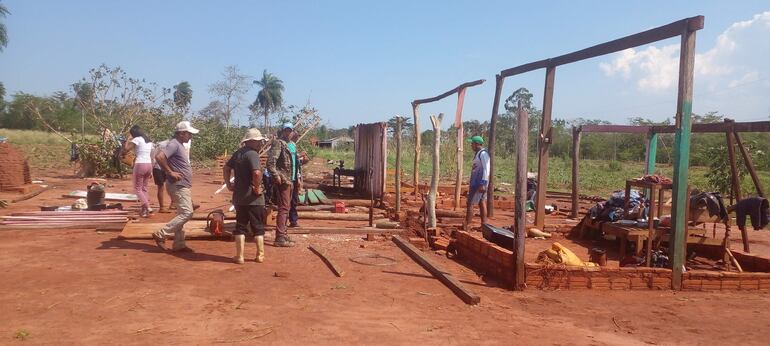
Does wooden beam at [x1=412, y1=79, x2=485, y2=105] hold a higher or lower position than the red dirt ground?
higher

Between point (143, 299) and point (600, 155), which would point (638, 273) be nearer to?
point (143, 299)

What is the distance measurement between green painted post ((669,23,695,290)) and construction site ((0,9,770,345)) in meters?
0.01

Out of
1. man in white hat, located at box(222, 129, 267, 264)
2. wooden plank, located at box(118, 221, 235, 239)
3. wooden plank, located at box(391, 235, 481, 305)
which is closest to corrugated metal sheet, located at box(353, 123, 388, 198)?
wooden plank, located at box(391, 235, 481, 305)

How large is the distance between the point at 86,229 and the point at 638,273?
24.6ft

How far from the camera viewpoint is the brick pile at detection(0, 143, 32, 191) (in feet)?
39.3

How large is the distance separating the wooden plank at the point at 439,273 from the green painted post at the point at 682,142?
2.56 meters

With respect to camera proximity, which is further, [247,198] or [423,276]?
[247,198]

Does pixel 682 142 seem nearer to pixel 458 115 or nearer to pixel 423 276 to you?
pixel 423 276

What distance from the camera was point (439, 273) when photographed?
627 cm

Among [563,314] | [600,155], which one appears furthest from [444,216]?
[600,155]

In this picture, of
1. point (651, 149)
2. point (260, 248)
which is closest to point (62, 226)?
point (260, 248)

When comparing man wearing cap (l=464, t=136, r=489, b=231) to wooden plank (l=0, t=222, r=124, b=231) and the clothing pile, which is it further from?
wooden plank (l=0, t=222, r=124, b=231)

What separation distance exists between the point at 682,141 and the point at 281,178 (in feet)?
15.9

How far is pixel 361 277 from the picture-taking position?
6195 mm
